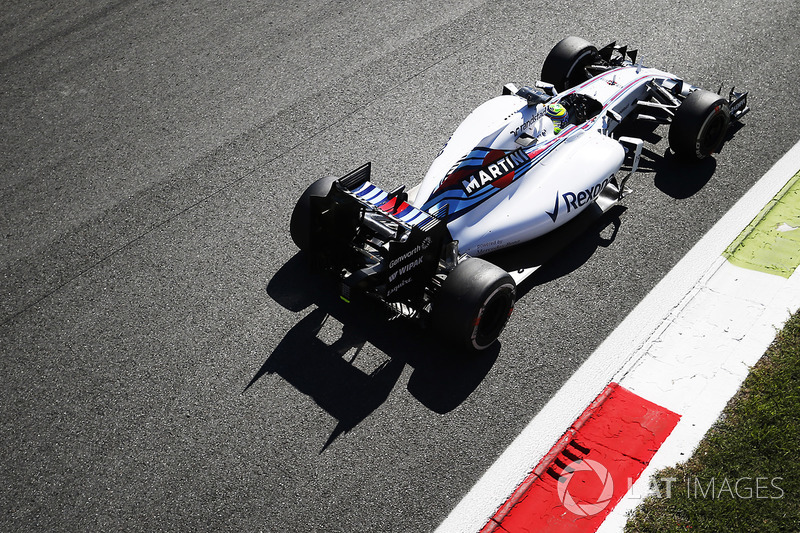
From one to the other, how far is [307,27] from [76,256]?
525cm

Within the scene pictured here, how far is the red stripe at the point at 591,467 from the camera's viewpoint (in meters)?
5.42

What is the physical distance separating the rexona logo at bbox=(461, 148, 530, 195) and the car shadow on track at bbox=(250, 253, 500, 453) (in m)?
1.48

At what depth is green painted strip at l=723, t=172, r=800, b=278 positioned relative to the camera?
24.3 feet

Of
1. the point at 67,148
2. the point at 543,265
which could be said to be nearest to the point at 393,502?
the point at 543,265

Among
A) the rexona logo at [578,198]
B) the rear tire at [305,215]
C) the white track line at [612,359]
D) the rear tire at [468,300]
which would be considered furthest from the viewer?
the rexona logo at [578,198]

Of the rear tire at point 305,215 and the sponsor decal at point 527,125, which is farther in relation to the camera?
the sponsor decal at point 527,125

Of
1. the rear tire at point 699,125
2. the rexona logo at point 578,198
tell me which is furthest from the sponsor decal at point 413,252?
the rear tire at point 699,125

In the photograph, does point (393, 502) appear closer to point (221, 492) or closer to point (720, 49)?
point (221, 492)

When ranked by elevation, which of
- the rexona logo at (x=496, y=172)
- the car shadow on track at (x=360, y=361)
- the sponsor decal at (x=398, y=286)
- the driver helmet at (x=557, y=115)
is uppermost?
the driver helmet at (x=557, y=115)

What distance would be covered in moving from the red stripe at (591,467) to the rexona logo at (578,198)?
1904mm

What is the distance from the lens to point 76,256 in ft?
25.6

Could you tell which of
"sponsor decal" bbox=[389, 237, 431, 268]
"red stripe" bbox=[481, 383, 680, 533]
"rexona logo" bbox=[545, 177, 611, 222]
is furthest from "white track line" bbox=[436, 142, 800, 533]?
"sponsor decal" bbox=[389, 237, 431, 268]

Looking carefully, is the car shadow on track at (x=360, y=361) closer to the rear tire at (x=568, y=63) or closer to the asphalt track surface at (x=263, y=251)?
the asphalt track surface at (x=263, y=251)

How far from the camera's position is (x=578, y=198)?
24.6 ft
